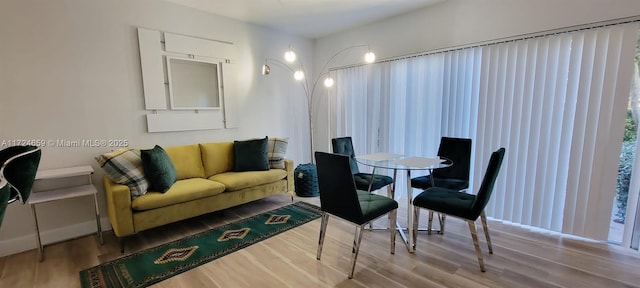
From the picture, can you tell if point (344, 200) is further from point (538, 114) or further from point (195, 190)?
point (538, 114)

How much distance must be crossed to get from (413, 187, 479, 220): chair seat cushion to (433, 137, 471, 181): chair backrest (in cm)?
61

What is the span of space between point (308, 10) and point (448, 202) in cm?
278

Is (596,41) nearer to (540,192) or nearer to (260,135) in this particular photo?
(540,192)

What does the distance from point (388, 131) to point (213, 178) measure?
2415 millimetres

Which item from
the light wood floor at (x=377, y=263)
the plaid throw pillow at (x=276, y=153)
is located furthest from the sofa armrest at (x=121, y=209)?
the plaid throw pillow at (x=276, y=153)

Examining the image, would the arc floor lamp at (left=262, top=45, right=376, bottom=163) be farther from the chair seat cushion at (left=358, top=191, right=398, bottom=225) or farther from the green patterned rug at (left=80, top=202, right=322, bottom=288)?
the chair seat cushion at (left=358, top=191, right=398, bottom=225)

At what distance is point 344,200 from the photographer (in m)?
2.05

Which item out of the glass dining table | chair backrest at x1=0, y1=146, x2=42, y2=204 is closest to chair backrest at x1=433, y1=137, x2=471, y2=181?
the glass dining table

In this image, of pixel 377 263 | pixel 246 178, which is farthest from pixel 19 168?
pixel 377 263

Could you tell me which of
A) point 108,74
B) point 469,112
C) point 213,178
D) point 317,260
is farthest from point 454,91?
point 108,74

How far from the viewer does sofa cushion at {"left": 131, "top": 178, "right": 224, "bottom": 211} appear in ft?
8.21

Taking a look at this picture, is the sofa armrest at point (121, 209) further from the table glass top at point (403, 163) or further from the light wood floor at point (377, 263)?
the table glass top at point (403, 163)

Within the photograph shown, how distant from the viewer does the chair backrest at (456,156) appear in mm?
2949

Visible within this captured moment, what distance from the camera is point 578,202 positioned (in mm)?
2543
